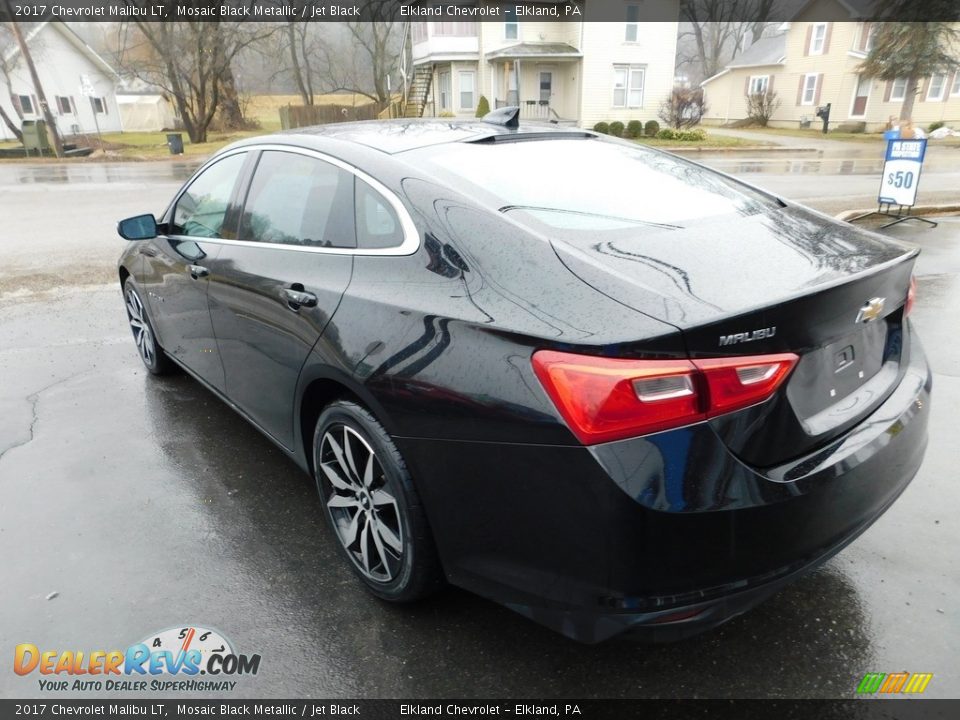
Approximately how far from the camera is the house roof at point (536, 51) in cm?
3147

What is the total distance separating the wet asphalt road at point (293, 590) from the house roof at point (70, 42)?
3957cm

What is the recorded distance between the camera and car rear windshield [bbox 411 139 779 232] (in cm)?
232

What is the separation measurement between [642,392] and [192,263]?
270cm

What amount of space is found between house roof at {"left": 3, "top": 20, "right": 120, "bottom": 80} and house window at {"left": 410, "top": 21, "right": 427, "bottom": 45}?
1754 cm

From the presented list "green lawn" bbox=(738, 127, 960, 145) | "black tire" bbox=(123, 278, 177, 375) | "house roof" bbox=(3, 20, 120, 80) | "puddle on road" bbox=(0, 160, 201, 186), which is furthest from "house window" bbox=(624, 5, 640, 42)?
"black tire" bbox=(123, 278, 177, 375)

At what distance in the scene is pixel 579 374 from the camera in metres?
1.71

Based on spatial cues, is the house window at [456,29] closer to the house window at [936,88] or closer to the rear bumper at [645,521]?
the house window at [936,88]

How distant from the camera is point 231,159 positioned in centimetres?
356

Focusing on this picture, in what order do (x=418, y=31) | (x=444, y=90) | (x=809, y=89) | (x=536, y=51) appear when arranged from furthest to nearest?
1. (x=809, y=89)
2. (x=444, y=90)
3. (x=418, y=31)
4. (x=536, y=51)

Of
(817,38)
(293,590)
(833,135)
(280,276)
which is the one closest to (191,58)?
(833,135)

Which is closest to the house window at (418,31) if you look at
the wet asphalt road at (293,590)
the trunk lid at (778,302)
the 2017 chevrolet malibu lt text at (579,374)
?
the wet asphalt road at (293,590)

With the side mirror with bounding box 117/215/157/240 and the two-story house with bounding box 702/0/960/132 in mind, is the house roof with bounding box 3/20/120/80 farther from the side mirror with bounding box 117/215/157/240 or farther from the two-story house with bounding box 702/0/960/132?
the two-story house with bounding box 702/0/960/132

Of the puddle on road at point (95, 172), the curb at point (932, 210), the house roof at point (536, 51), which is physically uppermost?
the house roof at point (536, 51)

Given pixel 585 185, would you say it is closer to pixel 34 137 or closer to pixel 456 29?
pixel 34 137
